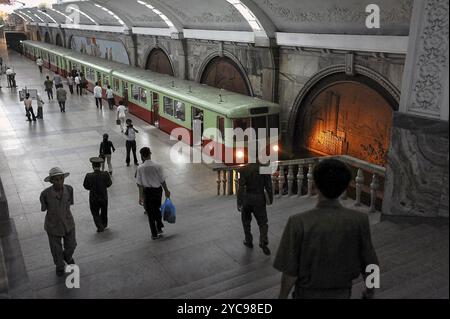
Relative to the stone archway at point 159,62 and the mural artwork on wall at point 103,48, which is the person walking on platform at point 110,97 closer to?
the stone archway at point 159,62

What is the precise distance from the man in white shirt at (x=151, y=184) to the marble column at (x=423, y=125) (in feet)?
10.4

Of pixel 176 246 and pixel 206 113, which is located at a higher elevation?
pixel 206 113

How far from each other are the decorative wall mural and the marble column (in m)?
5.17

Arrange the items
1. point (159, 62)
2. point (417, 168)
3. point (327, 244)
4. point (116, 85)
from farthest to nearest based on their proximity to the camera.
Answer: point (159, 62) → point (116, 85) → point (417, 168) → point (327, 244)

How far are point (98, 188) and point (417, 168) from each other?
4.91 metres

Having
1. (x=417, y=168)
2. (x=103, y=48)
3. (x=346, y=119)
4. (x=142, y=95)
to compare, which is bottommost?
(x=142, y=95)

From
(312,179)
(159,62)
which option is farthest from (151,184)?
(159,62)

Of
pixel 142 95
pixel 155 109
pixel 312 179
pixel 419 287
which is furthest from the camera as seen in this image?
pixel 142 95

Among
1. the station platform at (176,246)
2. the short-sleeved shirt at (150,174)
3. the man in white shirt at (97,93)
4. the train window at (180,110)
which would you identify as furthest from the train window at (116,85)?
the short-sleeved shirt at (150,174)

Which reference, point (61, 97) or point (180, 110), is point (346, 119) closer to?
point (180, 110)

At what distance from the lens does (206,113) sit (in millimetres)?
13031

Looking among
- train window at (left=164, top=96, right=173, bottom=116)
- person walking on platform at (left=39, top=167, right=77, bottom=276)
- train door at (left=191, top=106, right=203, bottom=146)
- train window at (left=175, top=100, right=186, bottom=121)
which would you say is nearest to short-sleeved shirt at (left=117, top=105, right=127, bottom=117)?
train window at (left=164, top=96, right=173, bottom=116)

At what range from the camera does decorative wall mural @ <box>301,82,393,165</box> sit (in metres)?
10.4

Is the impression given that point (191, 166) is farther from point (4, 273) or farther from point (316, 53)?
point (4, 273)
